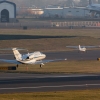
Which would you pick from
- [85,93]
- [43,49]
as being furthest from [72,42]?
[85,93]

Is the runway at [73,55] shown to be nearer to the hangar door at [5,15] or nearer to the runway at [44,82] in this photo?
the runway at [44,82]

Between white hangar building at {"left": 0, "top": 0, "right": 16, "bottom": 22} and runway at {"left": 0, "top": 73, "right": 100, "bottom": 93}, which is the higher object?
runway at {"left": 0, "top": 73, "right": 100, "bottom": 93}

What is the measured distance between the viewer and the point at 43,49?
3944 inches

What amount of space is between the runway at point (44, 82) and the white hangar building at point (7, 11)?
12412 centimetres

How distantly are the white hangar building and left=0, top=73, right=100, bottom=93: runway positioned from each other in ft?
407

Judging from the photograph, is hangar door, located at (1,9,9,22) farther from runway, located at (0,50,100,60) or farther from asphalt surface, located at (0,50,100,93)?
asphalt surface, located at (0,50,100,93)

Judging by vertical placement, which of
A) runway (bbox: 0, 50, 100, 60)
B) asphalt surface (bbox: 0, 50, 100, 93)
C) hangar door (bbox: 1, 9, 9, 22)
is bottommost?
hangar door (bbox: 1, 9, 9, 22)

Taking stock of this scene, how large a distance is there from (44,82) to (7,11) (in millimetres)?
133928

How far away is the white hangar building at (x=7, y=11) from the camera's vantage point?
18600cm

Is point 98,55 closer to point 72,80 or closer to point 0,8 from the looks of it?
point 72,80

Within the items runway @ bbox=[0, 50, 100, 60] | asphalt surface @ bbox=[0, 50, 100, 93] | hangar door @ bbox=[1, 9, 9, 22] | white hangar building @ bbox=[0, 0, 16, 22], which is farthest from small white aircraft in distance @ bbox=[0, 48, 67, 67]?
hangar door @ bbox=[1, 9, 9, 22]

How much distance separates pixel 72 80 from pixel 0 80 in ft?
22.3

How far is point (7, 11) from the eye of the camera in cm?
18825

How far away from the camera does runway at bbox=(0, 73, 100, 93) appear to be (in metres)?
51.4
